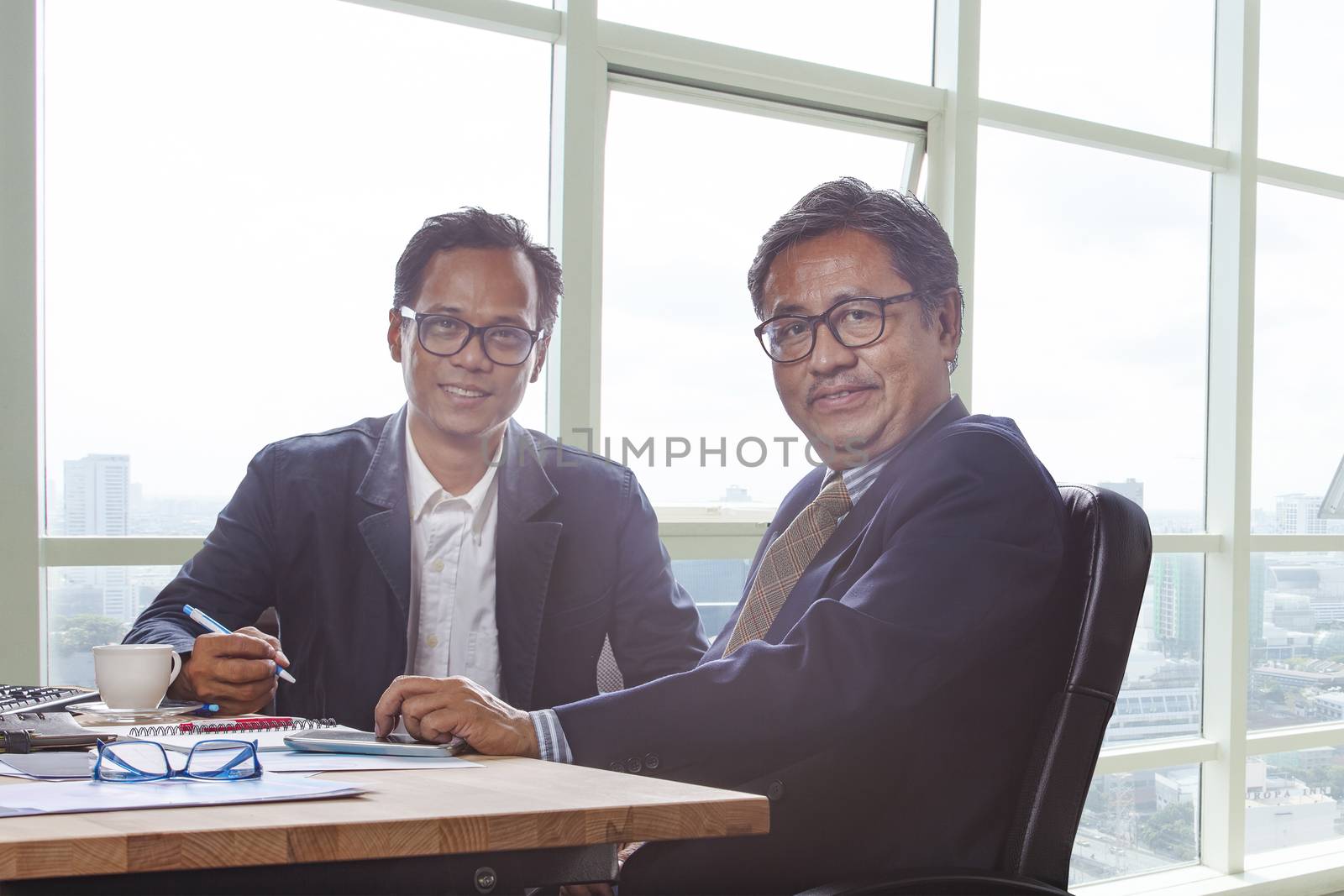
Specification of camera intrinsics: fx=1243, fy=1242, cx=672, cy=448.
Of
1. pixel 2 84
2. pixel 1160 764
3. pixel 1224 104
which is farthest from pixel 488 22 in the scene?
pixel 1160 764

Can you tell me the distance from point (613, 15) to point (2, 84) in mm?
1493

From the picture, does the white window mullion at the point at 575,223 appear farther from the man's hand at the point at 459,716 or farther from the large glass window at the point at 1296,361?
the large glass window at the point at 1296,361

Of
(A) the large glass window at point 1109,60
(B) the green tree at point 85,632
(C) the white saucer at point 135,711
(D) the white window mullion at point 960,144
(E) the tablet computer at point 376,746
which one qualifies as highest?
(A) the large glass window at point 1109,60

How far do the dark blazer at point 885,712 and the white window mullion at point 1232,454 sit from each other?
10.5ft

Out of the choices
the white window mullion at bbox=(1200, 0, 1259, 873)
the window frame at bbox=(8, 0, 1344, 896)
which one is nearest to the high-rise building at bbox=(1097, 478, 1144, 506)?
the window frame at bbox=(8, 0, 1344, 896)

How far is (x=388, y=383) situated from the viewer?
304 centimetres

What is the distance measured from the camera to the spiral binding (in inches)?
55.7

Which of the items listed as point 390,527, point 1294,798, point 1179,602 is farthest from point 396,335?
point 1294,798

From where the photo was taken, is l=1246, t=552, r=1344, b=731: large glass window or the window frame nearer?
the window frame

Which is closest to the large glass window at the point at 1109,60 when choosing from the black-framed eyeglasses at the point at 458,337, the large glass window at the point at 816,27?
the large glass window at the point at 816,27

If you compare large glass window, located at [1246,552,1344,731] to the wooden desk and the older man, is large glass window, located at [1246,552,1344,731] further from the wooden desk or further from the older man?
the wooden desk

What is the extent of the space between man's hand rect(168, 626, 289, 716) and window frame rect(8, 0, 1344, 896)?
1.10m

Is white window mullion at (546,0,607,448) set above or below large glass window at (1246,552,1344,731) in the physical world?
above

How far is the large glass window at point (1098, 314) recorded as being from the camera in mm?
3934
